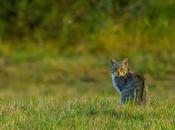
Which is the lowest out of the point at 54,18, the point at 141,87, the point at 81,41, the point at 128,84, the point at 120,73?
the point at 141,87

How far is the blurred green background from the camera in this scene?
17.3 meters

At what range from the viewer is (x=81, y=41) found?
18891 millimetres

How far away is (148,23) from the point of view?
18.6m

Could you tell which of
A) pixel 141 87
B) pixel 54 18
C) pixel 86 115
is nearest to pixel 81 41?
pixel 54 18

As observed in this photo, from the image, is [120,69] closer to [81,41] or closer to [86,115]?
[86,115]

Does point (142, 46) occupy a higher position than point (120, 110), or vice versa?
point (142, 46)

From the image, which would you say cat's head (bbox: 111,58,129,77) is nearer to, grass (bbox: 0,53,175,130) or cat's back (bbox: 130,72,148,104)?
cat's back (bbox: 130,72,148,104)

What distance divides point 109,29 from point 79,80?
78.2 inches

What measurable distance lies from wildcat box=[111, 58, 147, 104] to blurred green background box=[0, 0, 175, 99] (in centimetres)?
659

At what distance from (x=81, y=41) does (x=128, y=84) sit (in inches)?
355

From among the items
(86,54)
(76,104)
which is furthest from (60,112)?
(86,54)

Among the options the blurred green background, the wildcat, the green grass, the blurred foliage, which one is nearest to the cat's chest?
the wildcat

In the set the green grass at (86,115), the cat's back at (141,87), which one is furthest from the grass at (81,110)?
the cat's back at (141,87)

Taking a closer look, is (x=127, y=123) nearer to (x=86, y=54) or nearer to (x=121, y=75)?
(x=121, y=75)
